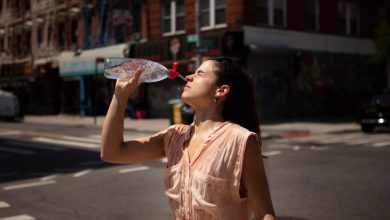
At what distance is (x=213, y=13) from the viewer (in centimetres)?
2631

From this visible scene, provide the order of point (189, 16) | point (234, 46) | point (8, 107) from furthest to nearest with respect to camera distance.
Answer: point (8, 107) → point (189, 16) → point (234, 46)

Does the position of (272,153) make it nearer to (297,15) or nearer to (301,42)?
(301,42)

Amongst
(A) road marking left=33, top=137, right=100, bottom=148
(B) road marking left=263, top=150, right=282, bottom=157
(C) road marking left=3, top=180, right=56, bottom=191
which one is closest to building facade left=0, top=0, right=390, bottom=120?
(A) road marking left=33, top=137, right=100, bottom=148

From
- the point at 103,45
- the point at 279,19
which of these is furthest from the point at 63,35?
the point at 279,19

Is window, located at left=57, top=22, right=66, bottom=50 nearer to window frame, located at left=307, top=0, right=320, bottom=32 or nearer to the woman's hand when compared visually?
window frame, located at left=307, top=0, right=320, bottom=32

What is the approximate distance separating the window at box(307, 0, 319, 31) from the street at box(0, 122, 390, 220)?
14589 millimetres

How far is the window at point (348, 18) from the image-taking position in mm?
30250

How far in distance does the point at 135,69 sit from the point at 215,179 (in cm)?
69

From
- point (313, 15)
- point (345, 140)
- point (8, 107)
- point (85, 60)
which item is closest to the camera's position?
point (345, 140)

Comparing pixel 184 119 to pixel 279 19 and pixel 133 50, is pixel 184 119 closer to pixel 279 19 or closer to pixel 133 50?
pixel 279 19

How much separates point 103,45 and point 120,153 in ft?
104

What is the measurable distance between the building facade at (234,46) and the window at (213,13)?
5cm

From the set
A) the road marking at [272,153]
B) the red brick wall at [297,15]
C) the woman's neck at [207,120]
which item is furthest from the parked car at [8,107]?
the woman's neck at [207,120]

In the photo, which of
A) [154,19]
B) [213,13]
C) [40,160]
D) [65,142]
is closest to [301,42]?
[213,13]
